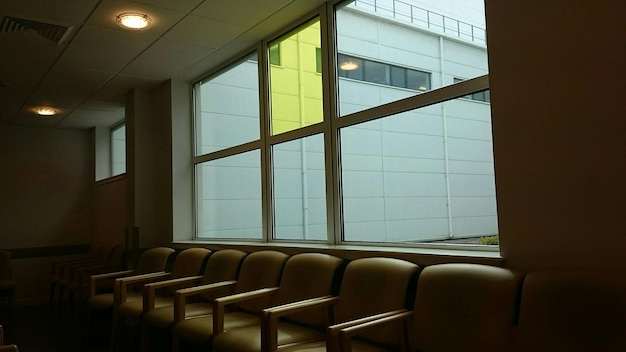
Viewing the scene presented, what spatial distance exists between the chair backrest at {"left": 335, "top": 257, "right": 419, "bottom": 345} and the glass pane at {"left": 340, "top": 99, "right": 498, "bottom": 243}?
49 cm

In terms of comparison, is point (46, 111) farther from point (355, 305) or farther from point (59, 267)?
point (355, 305)

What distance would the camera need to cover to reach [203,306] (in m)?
3.64

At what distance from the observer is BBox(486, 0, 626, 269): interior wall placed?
6.22 ft

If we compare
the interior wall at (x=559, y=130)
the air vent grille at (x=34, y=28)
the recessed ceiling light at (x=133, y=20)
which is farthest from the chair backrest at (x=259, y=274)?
the air vent grille at (x=34, y=28)

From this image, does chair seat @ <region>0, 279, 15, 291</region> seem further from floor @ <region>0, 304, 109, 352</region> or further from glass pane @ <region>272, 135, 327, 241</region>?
glass pane @ <region>272, 135, 327, 241</region>

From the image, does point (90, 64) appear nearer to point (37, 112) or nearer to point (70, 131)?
point (37, 112)

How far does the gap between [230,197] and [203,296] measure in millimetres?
1248

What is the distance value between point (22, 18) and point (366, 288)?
303cm

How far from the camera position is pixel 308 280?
2.97m

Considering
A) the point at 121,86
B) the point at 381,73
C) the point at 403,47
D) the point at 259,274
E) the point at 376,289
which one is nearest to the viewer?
the point at 376,289

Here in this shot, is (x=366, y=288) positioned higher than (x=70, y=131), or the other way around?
(x=70, y=131)

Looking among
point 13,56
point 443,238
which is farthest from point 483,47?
point 13,56

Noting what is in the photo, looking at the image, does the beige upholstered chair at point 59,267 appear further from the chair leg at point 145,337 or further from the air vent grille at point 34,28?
the air vent grille at point 34,28

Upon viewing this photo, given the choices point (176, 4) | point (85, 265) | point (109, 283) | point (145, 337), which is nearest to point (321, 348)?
point (145, 337)
